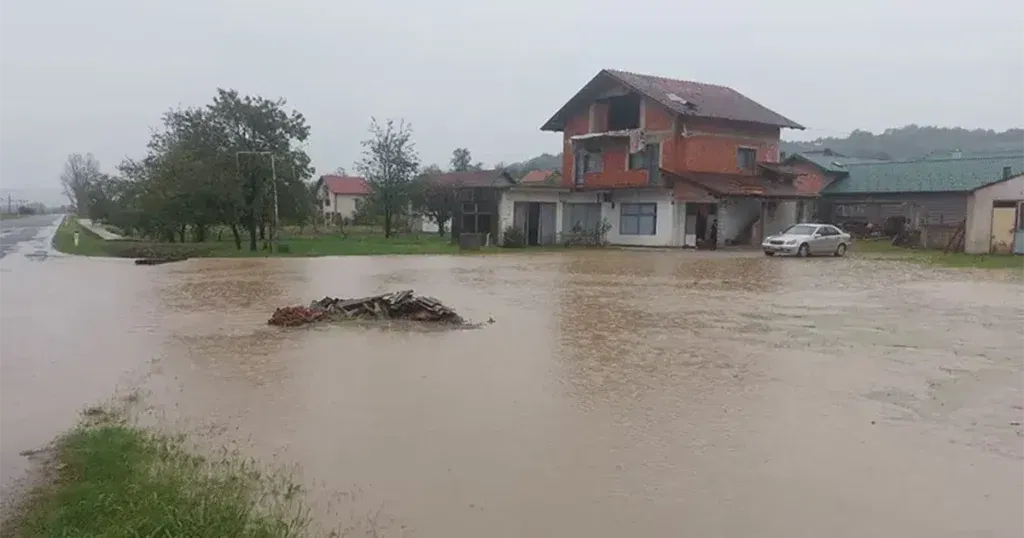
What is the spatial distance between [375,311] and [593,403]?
6.63m

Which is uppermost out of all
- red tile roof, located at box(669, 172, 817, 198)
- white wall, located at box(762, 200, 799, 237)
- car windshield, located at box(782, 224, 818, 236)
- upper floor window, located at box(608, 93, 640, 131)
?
upper floor window, located at box(608, 93, 640, 131)

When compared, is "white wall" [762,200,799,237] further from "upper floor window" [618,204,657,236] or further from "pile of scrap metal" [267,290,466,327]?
"pile of scrap metal" [267,290,466,327]

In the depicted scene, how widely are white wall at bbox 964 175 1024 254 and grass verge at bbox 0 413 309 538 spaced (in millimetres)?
34617

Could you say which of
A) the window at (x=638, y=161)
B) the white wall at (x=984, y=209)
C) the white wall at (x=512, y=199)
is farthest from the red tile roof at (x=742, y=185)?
the white wall at (x=984, y=209)

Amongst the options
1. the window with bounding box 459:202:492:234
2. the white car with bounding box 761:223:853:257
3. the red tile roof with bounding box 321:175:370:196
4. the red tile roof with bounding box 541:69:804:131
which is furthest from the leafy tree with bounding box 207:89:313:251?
the red tile roof with bounding box 321:175:370:196

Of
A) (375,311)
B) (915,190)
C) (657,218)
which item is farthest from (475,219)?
(375,311)

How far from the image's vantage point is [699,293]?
19047mm

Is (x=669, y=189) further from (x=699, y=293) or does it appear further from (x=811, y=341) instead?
(x=811, y=341)

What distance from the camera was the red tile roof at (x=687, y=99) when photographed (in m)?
38.8

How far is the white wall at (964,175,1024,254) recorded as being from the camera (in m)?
32.9

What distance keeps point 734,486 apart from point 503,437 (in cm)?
221

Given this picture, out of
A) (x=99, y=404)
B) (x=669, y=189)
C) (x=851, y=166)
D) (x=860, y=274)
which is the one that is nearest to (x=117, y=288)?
(x=99, y=404)

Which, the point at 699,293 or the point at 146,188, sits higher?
the point at 146,188

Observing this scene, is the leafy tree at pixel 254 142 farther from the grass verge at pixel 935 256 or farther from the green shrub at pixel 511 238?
the grass verge at pixel 935 256
